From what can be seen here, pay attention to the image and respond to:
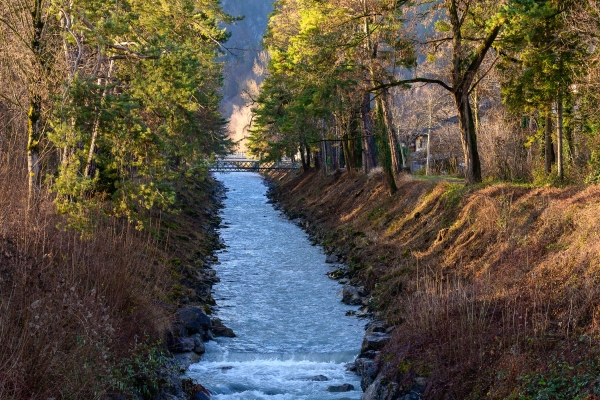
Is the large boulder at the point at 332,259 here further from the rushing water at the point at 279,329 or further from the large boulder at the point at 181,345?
the large boulder at the point at 181,345

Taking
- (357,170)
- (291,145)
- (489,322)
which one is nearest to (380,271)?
(489,322)

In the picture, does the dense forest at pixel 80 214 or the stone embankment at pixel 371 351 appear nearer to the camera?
the dense forest at pixel 80 214

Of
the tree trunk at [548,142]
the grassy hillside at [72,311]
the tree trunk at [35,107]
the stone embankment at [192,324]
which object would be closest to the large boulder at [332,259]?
the stone embankment at [192,324]

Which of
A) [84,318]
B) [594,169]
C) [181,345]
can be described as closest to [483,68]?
[594,169]

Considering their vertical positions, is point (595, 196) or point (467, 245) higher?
point (595, 196)

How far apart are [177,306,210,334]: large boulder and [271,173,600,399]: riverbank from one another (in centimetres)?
432

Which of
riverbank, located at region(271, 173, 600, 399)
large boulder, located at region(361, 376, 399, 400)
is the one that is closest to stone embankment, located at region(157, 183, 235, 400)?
large boulder, located at region(361, 376, 399, 400)

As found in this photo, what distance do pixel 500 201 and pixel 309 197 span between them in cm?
2549

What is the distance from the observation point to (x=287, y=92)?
42.6 m

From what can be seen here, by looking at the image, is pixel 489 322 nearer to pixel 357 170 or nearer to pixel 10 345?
pixel 10 345

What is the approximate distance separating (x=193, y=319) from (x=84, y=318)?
20.7ft

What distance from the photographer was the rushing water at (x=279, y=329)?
13.5 metres

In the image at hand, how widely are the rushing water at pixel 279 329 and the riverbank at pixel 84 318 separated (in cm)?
82

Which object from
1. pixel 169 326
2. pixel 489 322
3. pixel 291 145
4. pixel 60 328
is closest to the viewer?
pixel 60 328
